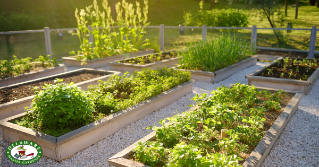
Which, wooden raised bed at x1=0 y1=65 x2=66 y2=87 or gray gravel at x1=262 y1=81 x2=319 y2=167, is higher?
wooden raised bed at x1=0 y1=65 x2=66 y2=87

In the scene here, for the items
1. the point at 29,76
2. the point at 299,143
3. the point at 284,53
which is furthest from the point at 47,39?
the point at 284,53

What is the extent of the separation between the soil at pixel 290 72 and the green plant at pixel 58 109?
4672 mm

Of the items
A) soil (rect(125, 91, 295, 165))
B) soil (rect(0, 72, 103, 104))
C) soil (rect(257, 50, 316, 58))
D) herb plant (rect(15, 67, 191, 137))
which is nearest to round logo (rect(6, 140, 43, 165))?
herb plant (rect(15, 67, 191, 137))

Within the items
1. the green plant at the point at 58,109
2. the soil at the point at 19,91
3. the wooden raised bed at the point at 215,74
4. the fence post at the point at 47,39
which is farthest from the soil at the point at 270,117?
the fence post at the point at 47,39

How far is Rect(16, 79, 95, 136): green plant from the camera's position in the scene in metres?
3.49

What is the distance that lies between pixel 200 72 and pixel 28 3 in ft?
74.4

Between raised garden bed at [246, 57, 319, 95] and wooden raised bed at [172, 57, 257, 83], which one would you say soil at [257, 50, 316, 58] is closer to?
raised garden bed at [246, 57, 319, 95]

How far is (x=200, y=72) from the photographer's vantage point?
7.04 meters

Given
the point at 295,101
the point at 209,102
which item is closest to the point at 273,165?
the point at 209,102

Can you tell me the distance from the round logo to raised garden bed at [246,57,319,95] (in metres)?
4.83

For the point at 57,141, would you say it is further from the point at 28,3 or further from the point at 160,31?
the point at 28,3

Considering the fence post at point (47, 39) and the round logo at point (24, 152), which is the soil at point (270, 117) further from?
the fence post at point (47, 39)

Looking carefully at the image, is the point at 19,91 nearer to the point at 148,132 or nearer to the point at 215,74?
the point at 148,132

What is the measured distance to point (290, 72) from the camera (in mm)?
6785
